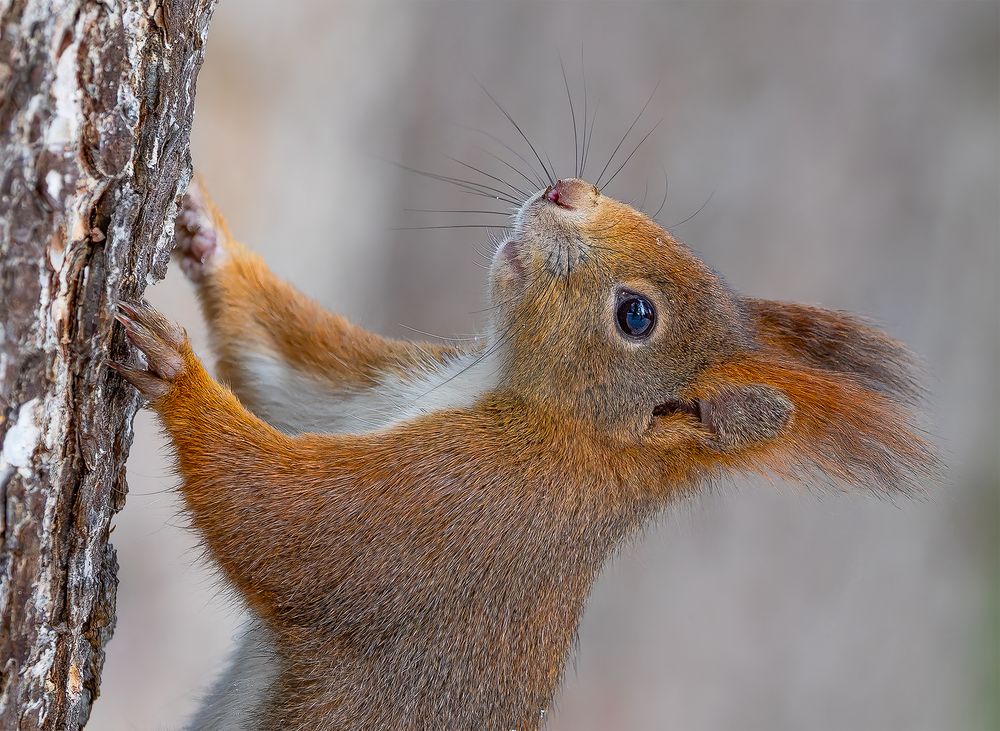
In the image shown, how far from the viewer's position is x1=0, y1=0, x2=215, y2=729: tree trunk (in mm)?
1546

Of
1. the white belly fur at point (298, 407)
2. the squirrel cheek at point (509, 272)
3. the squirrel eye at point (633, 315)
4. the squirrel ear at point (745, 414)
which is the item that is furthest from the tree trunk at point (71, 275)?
the squirrel ear at point (745, 414)

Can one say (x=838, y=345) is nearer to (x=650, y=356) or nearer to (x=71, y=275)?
(x=650, y=356)

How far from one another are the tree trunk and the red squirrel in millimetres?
175

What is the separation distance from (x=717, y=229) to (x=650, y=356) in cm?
299

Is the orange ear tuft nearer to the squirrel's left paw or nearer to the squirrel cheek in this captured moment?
the squirrel cheek

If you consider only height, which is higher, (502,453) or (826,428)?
(826,428)

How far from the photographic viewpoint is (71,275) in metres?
1.70

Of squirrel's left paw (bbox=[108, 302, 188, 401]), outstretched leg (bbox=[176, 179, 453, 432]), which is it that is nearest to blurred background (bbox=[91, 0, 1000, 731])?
outstretched leg (bbox=[176, 179, 453, 432])

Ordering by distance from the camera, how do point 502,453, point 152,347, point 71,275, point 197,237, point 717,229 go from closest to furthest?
point 71,275
point 152,347
point 502,453
point 197,237
point 717,229

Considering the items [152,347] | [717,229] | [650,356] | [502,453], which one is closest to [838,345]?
[650,356]

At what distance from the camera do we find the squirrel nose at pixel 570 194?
2.65m

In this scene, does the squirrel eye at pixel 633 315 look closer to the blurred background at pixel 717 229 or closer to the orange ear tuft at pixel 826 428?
the orange ear tuft at pixel 826 428

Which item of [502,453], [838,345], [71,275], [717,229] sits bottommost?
[71,275]

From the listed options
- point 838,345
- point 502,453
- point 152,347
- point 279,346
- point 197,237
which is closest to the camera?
point 152,347
